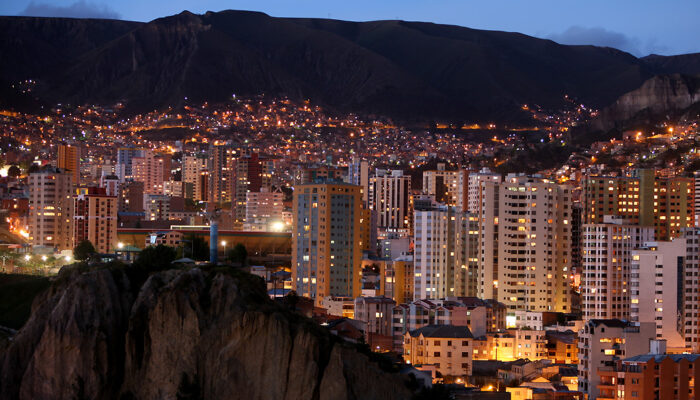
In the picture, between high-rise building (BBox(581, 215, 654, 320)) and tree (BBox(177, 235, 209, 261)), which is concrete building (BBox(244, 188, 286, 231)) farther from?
high-rise building (BBox(581, 215, 654, 320))

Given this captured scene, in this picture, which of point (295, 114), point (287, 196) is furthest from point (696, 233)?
point (295, 114)

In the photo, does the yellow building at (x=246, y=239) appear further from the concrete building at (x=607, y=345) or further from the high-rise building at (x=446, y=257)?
the concrete building at (x=607, y=345)

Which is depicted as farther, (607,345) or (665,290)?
(665,290)

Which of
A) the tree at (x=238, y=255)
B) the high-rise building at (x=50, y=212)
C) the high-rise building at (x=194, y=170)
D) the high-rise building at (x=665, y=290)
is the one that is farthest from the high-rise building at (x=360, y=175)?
the high-rise building at (x=665, y=290)

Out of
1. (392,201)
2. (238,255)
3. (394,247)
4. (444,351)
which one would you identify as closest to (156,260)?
(444,351)

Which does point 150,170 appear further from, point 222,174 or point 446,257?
point 446,257

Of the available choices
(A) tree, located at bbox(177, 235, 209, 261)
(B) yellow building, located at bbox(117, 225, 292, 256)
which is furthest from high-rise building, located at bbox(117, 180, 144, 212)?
(A) tree, located at bbox(177, 235, 209, 261)

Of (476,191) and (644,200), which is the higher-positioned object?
(476,191)
